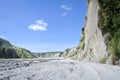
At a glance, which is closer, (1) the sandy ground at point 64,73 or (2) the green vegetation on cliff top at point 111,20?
(1) the sandy ground at point 64,73

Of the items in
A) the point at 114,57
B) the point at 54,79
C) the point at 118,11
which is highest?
the point at 118,11

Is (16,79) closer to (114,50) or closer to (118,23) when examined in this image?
(114,50)

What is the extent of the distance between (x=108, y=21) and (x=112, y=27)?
101cm

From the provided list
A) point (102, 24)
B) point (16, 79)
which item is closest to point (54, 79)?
point (16, 79)

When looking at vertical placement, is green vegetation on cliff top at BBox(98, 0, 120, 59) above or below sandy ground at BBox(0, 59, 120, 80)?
above

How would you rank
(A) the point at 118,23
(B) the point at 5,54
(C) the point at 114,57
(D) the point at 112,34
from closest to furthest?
(C) the point at 114,57 → (A) the point at 118,23 → (D) the point at 112,34 → (B) the point at 5,54

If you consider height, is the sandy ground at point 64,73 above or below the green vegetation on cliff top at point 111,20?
below

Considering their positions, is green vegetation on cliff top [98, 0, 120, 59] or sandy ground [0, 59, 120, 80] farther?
green vegetation on cliff top [98, 0, 120, 59]

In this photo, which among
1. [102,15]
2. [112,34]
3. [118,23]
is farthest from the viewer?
[102,15]

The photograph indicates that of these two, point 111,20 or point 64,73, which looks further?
point 111,20

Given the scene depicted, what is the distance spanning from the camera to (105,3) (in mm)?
29969

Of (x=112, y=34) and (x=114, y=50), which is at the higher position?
(x=112, y=34)

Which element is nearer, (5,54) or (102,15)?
(102,15)

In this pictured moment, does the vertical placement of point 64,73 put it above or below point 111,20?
below
